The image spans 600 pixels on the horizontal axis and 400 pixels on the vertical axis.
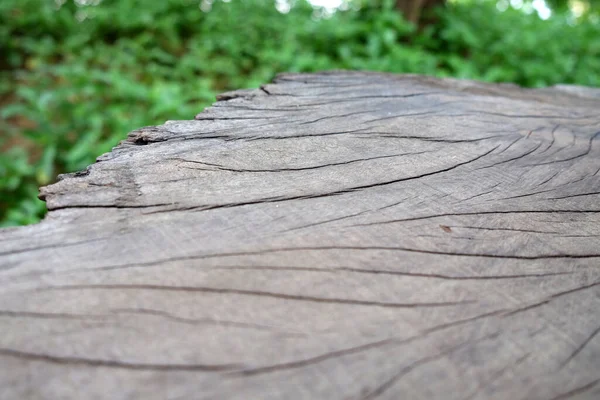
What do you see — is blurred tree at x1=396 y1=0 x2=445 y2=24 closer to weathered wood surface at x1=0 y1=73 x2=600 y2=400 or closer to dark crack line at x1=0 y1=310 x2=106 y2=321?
Answer: weathered wood surface at x1=0 y1=73 x2=600 y2=400

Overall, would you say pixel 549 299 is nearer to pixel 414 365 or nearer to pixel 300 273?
pixel 414 365

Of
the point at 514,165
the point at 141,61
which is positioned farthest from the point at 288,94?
the point at 141,61

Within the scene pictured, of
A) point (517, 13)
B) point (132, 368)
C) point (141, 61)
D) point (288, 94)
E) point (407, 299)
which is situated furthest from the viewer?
point (517, 13)

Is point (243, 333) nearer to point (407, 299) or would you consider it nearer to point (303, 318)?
point (303, 318)

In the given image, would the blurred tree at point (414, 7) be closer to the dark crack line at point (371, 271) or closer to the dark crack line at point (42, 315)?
the dark crack line at point (371, 271)

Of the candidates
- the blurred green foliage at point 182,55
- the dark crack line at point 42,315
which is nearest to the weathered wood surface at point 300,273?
the dark crack line at point 42,315
